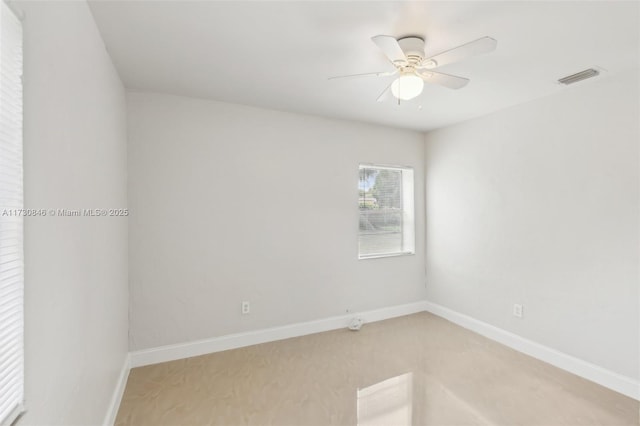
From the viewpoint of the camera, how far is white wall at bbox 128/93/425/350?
271 cm

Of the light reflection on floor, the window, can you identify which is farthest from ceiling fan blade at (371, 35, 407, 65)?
the light reflection on floor

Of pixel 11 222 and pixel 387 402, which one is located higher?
pixel 11 222

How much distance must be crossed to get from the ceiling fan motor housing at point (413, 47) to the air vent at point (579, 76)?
1.47 m

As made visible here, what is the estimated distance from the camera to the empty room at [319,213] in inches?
47.0

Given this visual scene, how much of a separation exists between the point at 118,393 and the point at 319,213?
7.66ft

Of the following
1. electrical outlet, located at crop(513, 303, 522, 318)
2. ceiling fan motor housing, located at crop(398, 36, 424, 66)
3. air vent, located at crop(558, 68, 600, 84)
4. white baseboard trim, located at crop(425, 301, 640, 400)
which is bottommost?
white baseboard trim, located at crop(425, 301, 640, 400)

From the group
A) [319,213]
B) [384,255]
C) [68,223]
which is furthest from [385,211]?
[68,223]

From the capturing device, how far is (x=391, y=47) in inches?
62.9

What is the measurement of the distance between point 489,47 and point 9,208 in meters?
2.06

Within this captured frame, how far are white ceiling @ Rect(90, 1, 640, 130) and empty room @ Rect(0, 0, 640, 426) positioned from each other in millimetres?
19

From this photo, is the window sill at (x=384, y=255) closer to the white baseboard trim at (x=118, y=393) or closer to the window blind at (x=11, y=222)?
the white baseboard trim at (x=118, y=393)

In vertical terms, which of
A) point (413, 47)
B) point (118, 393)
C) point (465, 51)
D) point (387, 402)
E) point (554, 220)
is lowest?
point (387, 402)

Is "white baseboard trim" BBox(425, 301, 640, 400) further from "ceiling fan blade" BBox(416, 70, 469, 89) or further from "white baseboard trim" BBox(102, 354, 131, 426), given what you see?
"white baseboard trim" BBox(102, 354, 131, 426)

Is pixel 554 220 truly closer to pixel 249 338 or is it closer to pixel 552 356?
pixel 552 356
